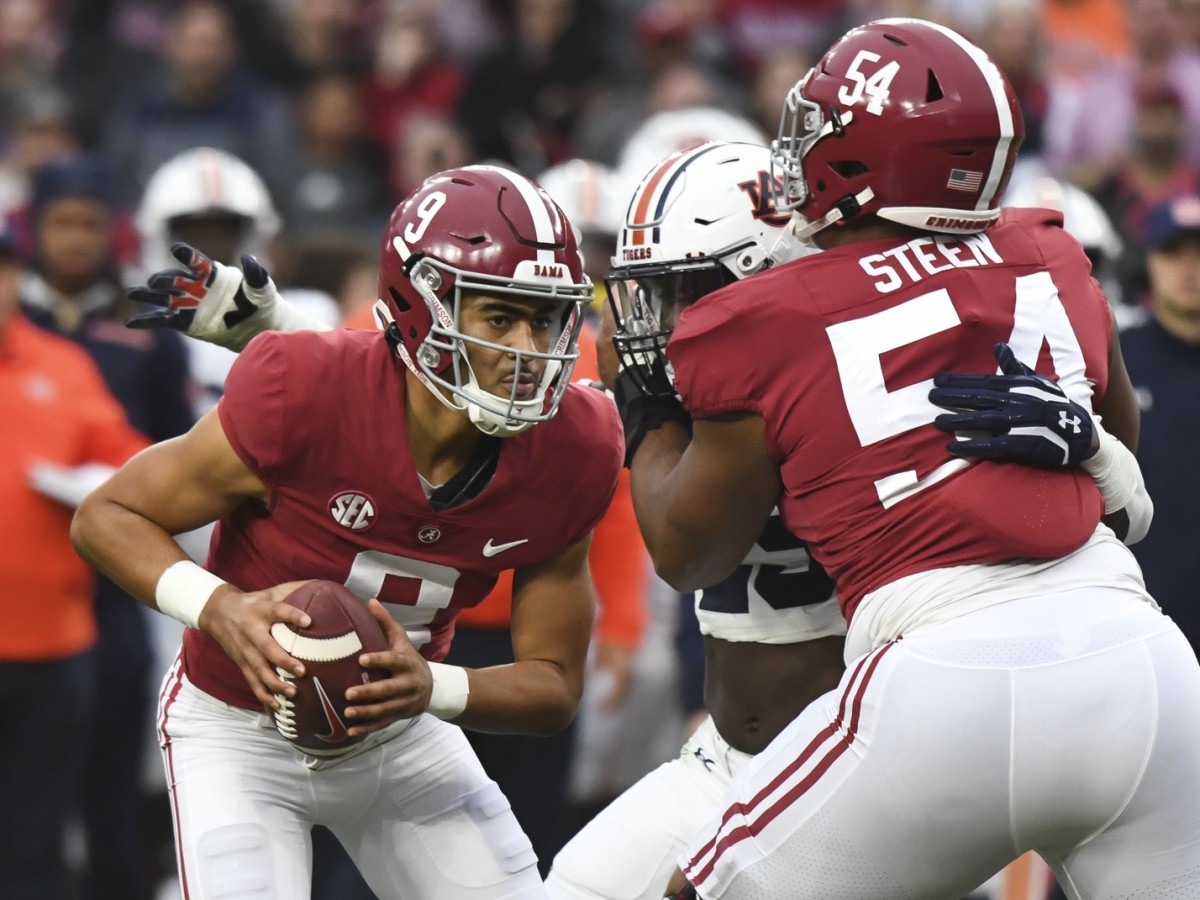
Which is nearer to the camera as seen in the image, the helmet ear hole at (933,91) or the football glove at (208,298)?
the helmet ear hole at (933,91)

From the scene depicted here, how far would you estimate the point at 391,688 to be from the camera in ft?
10.8

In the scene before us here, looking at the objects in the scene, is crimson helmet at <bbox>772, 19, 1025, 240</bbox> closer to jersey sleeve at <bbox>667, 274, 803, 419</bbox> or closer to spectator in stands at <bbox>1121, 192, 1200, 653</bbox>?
jersey sleeve at <bbox>667, 274, 803, 419</bbox>

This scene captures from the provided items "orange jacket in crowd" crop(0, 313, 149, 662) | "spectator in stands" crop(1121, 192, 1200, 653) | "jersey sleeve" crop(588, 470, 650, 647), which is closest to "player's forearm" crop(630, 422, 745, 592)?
"jersey sleeve" crop(588, 470, 650, 647)

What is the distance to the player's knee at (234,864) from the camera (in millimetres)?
3428

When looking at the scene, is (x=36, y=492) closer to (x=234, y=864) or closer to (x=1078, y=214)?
(x=234, y=864)

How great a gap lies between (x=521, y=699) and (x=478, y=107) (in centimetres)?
636

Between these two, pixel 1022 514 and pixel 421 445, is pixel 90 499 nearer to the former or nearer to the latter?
pixel 421 445

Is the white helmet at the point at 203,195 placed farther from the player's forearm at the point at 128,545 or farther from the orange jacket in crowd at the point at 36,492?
the player's forearm at the point at 128,545

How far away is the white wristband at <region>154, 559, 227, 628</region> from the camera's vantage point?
3424 millimetres

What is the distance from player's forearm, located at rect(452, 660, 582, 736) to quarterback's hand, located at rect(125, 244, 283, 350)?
0.95 metres

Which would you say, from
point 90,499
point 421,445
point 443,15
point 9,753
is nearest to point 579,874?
point 421,445

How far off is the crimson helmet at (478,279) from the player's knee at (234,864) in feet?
2.81

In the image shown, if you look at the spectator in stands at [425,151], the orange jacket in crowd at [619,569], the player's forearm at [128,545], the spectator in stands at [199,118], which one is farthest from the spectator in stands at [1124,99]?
the player's forearm at [128,545]

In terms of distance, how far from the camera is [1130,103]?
9328 millimetres
